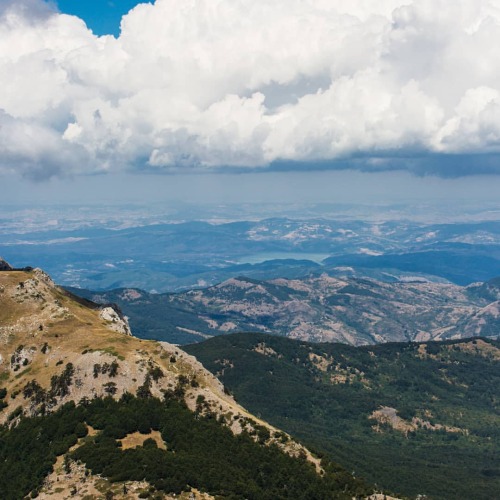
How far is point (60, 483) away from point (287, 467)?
152 ft

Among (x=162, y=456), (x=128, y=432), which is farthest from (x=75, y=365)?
(x=162, y=456)

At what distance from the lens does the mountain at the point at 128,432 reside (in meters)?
107

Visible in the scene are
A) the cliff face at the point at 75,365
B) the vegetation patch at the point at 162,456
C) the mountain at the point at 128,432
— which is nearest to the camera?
the mountain at the point at 128,432

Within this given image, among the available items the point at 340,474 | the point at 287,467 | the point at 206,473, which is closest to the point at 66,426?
the point at 206,473

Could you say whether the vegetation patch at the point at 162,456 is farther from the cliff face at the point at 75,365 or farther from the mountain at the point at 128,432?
the cliff face at the point at 75,365

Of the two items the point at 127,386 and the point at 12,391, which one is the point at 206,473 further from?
the point at 12,391

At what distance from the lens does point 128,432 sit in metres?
121

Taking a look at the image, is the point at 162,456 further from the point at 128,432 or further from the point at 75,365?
the point at 75,365

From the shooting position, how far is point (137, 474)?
10406cm

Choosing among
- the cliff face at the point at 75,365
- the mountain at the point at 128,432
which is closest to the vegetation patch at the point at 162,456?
the mountain at the point at 128,432

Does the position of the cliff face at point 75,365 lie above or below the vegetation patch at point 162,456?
above

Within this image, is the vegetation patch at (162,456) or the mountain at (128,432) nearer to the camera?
the mountain at (128,432)

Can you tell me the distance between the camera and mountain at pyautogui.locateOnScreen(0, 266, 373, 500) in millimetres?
106688

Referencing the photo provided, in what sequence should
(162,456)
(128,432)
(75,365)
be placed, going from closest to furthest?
1. (162,456)
2. (128,432)
3. (75,365)
